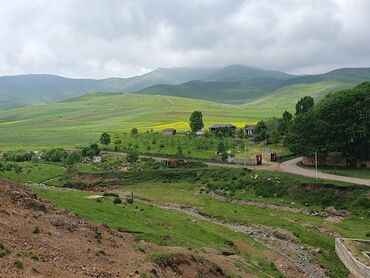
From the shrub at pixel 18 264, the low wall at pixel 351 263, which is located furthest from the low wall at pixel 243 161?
the shrub at pixel 18 264

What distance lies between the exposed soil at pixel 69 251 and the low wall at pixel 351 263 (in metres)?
13.2

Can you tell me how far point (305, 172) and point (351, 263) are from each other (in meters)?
47.5

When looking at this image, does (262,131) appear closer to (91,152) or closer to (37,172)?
(91,152)

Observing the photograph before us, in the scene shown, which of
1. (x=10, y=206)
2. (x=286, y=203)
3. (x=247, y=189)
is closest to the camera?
(x=10, y=206)

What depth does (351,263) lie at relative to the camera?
169ft

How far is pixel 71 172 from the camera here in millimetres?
121000

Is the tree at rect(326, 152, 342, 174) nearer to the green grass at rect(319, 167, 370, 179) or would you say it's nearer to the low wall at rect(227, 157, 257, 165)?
the green grass at rect(319, 167, 370, 179)

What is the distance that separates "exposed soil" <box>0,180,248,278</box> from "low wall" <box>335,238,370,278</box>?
13.2 meters

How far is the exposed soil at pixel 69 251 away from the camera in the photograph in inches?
1162

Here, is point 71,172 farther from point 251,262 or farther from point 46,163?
point 251,262

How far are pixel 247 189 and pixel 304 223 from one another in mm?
22813

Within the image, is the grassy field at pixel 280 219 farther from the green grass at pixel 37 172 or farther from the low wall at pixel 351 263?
the green grass at pixel 37 172

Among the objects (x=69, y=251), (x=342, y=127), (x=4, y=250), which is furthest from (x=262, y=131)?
(x=4, y=250)

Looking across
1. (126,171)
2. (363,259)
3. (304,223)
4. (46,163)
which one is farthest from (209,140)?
(363,259)
